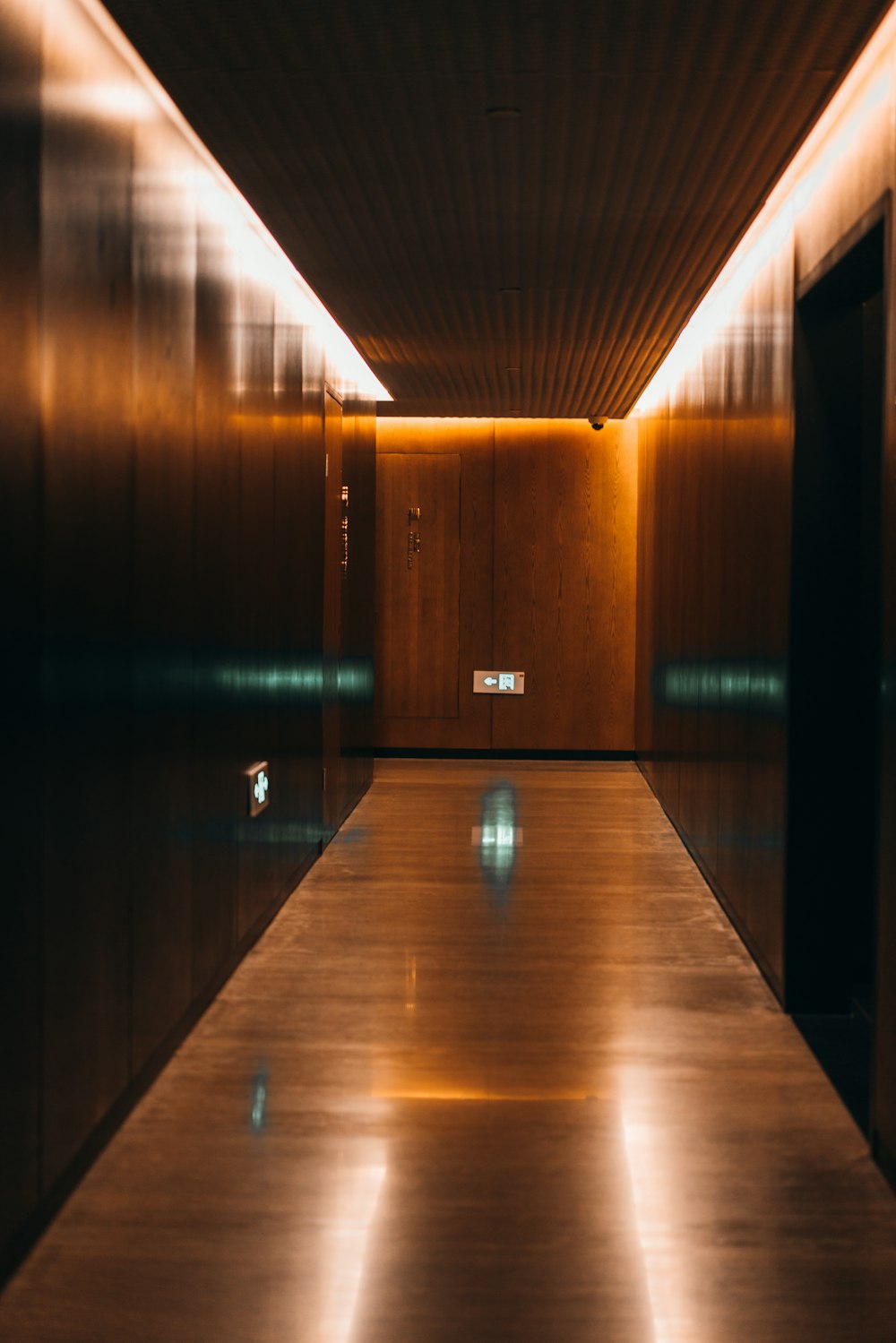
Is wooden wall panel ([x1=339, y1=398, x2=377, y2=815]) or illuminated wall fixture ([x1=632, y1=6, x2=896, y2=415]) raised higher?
illuminated wall fixture ([x1=632, y1=6, x2=896, y2=415])

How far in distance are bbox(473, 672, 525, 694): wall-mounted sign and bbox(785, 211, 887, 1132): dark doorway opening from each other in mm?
7929

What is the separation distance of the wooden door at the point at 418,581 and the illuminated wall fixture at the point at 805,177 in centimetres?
495

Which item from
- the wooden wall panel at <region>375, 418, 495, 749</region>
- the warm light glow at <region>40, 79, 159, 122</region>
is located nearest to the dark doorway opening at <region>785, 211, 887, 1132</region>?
the warm light glow at <region>40, 79, 159, 122</region>

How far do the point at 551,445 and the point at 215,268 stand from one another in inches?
313

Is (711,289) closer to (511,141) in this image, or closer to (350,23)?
(511,141)

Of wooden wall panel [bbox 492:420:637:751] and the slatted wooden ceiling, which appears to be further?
wooden wall panel [bbox 492:420:637:751]

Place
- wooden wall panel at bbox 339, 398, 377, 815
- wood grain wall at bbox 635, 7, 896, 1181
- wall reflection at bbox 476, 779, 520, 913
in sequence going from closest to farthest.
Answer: wood grain wall at bbox 635, 7, 896, 1181, wall reflection at bbox 476, 779, 520, 913, wooden wall panel at bbox 339, 398, 377, 815

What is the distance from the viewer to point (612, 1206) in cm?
336

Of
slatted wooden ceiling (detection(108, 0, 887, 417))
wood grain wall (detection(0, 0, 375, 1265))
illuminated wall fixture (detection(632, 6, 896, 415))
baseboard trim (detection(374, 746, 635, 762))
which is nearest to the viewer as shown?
wood grain wall (detection(0, 0, 375, 1265))

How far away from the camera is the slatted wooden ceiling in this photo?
3.46 metres

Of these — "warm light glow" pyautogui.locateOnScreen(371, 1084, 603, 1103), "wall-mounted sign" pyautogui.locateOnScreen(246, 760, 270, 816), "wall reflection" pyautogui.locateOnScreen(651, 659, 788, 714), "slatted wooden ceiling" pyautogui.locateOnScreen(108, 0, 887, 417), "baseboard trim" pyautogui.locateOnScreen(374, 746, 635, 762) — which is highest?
"slatted wooden ceiling" pyautogui.locateOnScreen(108, 0, 887, 417)

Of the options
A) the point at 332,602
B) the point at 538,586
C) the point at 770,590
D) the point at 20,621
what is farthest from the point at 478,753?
the point at 20,621

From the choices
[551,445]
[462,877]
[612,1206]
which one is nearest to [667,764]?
[462,877]

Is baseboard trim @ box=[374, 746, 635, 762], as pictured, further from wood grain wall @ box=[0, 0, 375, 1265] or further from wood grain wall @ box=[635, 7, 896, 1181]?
wood grain wall @ box=[0, 0, 375, 1265]
